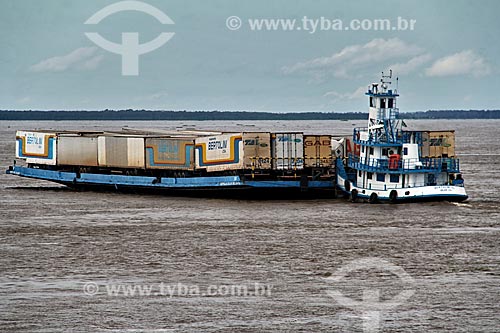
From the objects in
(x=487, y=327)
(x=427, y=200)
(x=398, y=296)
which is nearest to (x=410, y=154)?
(x=427, y=200)

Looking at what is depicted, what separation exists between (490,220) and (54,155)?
3916 cm

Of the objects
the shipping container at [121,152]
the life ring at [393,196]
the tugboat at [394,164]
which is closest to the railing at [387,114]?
the tugboat at [394,164]

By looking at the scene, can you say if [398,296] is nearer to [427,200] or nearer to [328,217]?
[328,217]

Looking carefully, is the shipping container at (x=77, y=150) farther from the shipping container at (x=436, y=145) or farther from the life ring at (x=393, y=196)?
the shipping container at (x=436, y=145)

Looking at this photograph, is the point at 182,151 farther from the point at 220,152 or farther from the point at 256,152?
the point at 256,152

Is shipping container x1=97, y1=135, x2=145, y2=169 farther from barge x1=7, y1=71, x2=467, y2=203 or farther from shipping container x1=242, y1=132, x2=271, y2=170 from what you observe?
shipping container x1=242, y1=132, x2=271, y2=170

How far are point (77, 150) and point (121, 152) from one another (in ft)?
17.6

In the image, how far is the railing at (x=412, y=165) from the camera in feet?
201

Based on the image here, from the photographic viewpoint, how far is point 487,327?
31.3m

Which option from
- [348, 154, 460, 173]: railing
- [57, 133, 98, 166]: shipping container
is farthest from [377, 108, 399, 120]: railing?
[57, 133, 98, 166]: shipping container

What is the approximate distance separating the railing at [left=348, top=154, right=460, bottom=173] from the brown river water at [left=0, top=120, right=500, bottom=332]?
247 cm

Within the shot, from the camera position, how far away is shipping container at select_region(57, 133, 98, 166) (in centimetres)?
7769

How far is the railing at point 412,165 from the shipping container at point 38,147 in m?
29.5

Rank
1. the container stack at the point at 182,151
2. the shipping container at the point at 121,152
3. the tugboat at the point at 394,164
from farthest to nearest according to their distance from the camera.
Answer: the shipping container at the point at 121,152
the container stack at the point at 182,151
the tugboat at the point at 394,164
